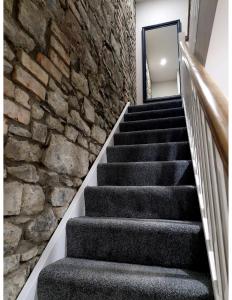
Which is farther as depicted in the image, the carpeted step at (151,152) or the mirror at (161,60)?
the mirror at (161,60)

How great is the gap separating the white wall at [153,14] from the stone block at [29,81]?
3647 millimetres

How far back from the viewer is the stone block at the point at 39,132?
1.16 metres

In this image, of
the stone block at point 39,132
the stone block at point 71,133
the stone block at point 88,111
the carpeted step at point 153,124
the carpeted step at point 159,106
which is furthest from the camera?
the carpeted step at point 159,106

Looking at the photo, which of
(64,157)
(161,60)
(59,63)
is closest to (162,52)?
(161,60)

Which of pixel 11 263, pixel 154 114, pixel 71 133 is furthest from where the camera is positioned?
pixel 154 114

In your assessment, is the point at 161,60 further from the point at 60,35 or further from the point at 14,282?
the point at 14,282

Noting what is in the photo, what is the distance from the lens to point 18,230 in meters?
1.02

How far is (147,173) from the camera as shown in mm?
1925

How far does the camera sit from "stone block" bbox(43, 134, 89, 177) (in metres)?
1.30

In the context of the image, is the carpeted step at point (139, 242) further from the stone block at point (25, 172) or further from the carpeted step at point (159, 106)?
the carpeted step at point (159, 106)

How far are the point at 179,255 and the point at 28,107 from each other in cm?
108

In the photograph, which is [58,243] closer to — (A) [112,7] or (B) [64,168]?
(B) [64,168]

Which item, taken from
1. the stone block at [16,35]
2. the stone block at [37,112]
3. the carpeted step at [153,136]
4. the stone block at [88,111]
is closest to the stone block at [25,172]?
Result: the stone block at [37,112]

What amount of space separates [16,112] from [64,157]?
47 cm
